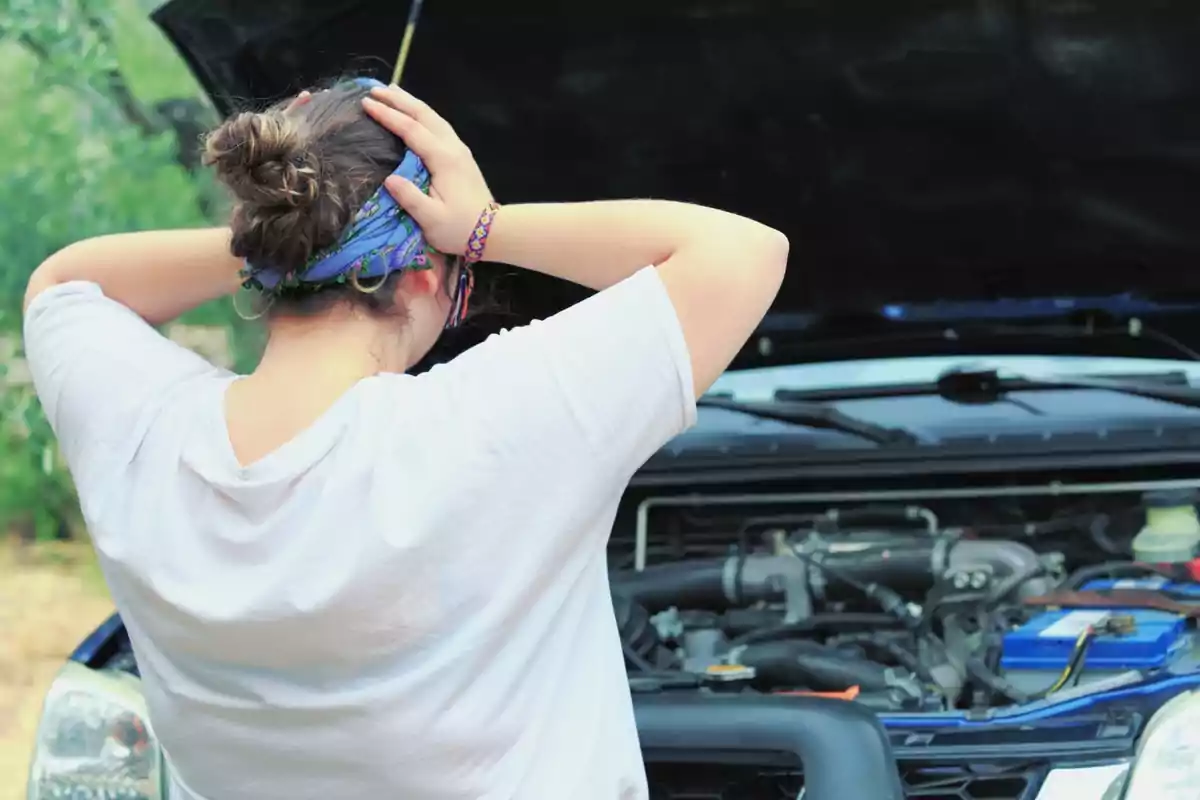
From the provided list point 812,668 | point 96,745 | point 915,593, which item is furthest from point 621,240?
point 915,593

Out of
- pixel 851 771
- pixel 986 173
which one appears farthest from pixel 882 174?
pixel 851 771

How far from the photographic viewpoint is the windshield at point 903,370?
89.0 inches

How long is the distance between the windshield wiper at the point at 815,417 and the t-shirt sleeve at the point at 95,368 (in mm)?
1241

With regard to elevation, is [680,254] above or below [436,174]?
below

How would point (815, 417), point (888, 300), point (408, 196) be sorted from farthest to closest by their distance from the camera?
point (888, 300) → point (815, 417) → point (408, 196)

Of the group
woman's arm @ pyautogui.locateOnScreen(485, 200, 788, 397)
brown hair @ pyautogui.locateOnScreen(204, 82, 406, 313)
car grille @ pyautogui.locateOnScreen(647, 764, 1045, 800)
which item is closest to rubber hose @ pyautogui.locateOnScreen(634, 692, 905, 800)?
car grille @ pyautogui.locateOnScreen(647, 764, 1045, 800)

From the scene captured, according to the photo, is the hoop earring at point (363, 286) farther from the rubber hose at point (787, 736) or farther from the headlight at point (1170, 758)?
the headlight at point (1170, 758)

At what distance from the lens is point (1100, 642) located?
1.76m

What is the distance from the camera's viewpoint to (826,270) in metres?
2.49

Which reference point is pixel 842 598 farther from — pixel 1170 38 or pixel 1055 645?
pixel 1170 38

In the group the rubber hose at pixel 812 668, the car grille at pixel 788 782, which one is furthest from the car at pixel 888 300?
the car grille at pixel 788 782

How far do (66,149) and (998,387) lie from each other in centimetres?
332

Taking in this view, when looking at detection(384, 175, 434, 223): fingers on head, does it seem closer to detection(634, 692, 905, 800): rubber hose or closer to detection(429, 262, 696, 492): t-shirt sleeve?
detection(429, 262, 696, 492): t-shirt sleeve

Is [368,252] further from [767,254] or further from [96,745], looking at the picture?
[96,745]
